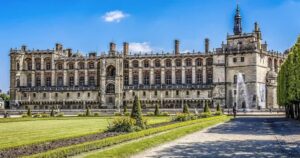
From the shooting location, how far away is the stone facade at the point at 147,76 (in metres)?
76.7

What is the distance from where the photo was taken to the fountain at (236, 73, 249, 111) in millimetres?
75000

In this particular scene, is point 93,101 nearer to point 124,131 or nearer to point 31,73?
point 31,73

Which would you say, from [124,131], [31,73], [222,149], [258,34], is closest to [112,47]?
[31,73]

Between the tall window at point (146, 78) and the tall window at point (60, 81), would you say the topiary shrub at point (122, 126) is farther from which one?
the tall window at point (60, 81)

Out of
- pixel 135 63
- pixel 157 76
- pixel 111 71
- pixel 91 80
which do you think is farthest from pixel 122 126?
pixel 91 80

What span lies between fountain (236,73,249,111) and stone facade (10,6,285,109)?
1.73ft

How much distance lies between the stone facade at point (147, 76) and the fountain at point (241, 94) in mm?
529

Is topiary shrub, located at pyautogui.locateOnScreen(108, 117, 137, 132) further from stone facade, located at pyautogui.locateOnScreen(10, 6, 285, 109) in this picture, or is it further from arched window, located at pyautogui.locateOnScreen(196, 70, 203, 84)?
arched window, located at pyautogui.locateOnScreen(196, 70, 203, 84)

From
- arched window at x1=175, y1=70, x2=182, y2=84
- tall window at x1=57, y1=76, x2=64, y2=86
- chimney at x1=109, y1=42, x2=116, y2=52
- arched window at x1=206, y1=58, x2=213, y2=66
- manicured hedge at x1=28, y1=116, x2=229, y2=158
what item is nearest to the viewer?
manicured hedge at x1=28, y1=116, x2=229, y2=158

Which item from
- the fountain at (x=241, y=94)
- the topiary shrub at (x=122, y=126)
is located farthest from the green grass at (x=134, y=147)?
the fountain at (x=241, y=94)

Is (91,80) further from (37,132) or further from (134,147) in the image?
(134,147)

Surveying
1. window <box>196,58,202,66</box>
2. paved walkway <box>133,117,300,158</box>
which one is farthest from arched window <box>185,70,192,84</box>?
paved walkway <box>133,117,300,158</box>

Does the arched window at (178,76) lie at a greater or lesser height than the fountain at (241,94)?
greater

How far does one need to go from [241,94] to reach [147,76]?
1880 centimetres
